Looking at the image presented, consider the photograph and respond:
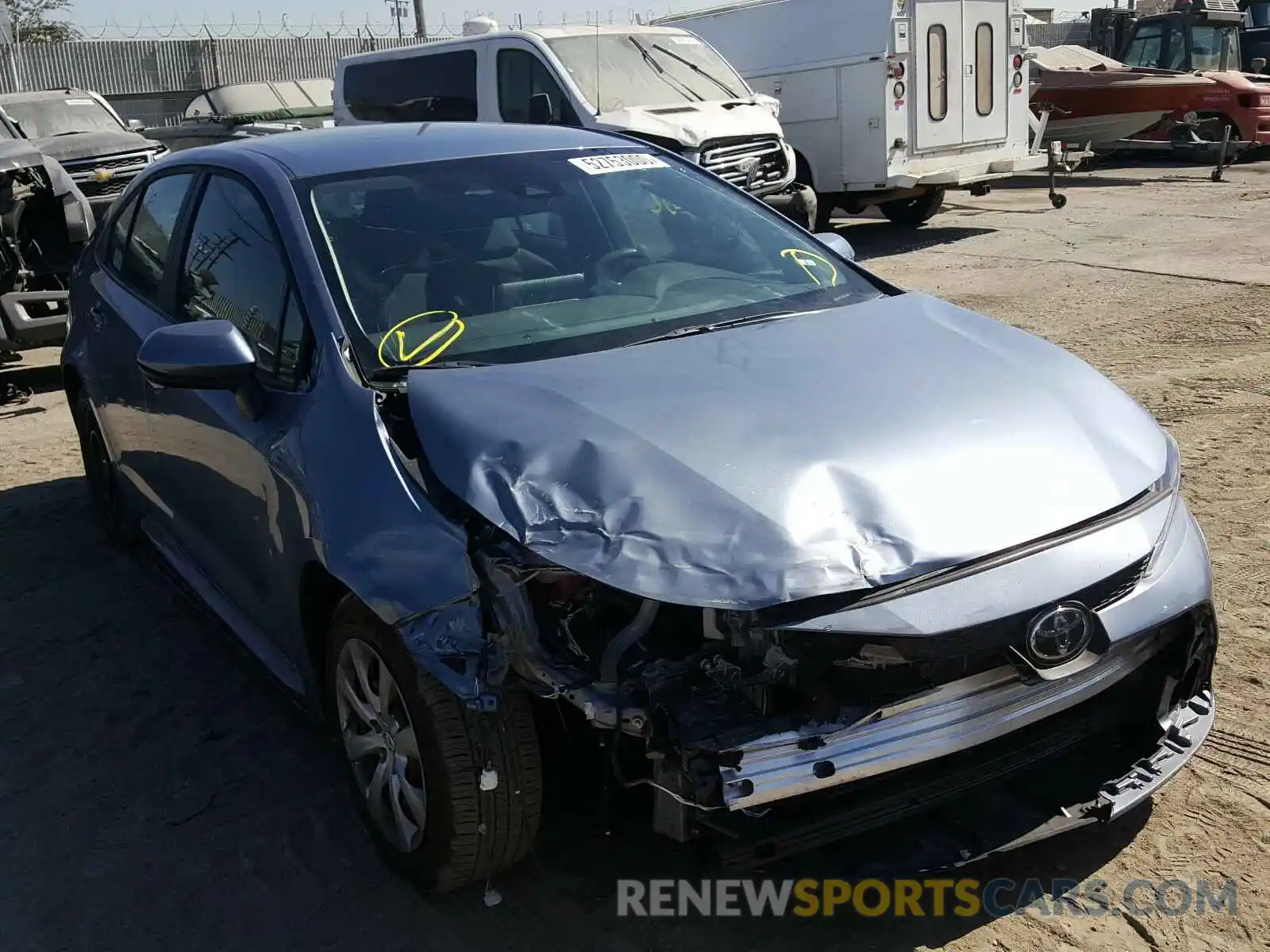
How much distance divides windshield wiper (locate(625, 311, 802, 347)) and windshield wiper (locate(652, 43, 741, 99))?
8945 millimetres

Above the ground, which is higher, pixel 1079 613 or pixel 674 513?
pixel 674 513

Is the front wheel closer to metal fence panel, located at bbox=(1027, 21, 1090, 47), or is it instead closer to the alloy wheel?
the alloy wheel

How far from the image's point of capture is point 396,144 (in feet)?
13.1

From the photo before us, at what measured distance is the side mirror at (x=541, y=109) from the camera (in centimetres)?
1119

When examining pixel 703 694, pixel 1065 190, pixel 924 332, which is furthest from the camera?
pixel 1065 190

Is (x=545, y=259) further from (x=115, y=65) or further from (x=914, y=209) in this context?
(x=115, y=65)

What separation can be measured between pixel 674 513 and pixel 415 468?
2.07 feet

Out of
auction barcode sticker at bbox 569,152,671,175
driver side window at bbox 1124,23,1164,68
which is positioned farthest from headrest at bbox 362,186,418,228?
driver side window at bbox 1124,23,1164,68

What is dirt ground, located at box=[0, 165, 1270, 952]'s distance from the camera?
2822 mm

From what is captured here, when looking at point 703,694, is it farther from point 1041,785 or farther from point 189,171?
point 189,171

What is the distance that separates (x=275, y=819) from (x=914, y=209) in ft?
40.3

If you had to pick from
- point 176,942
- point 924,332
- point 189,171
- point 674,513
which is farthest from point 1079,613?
point 189,171

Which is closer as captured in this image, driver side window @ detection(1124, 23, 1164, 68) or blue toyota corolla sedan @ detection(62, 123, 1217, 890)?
blue toyota corolla sedan @ detection(62, 123, 1217, 890)

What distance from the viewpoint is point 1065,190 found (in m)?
16.8
